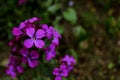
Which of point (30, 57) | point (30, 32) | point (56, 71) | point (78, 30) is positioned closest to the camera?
point (30, 32)

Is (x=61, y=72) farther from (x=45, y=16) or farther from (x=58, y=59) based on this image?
(x=45, y=16)

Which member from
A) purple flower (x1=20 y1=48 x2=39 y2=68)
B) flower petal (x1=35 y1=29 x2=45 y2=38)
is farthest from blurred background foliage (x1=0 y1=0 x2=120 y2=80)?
flower petal (x1=35 y1=29 x2=45 y2=38)

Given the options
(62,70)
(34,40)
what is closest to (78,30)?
(62,70)

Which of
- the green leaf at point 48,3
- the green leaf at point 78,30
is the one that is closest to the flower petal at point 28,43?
the green leaf at point 78,30

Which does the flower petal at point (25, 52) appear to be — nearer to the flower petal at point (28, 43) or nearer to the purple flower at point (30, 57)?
the purple flower at point (30, 57)

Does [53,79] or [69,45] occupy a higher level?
[69,45]

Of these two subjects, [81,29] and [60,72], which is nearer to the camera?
[60,72]

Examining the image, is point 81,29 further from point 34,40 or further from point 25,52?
point 34,40

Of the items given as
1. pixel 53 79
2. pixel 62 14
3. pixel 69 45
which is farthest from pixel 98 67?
pixel 53 79
